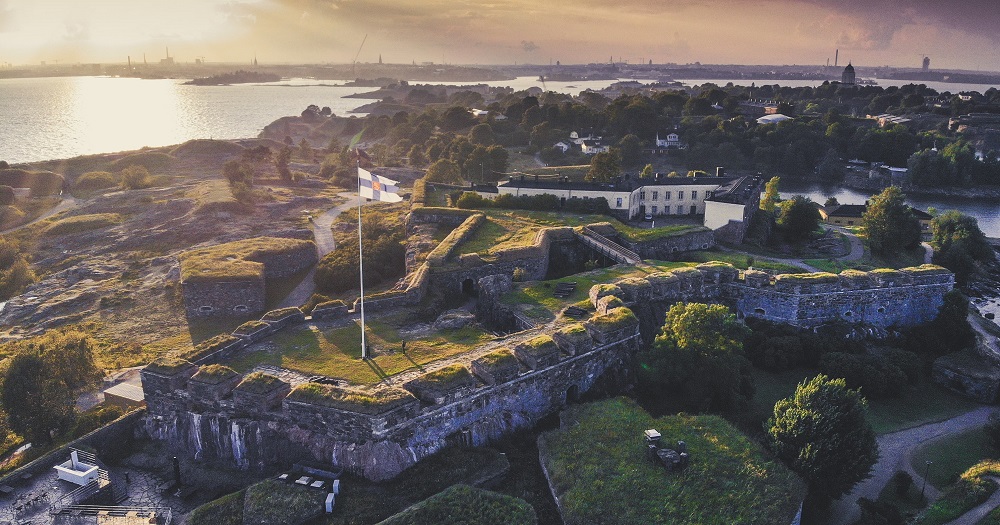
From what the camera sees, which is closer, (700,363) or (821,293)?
(700,363)

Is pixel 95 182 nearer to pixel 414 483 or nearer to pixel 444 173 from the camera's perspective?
pixel 444 173

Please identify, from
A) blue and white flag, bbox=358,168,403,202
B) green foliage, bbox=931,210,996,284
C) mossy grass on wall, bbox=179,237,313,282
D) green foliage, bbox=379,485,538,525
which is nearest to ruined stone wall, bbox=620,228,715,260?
green foliage, bbox=931,210,996,284

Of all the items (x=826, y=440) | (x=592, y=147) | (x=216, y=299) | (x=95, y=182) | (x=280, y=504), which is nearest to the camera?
(x=280, y=504)

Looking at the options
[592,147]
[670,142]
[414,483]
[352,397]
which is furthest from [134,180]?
[670,142]

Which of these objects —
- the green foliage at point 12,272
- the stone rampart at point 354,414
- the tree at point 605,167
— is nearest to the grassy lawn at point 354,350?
the stone rampart at point 354,414

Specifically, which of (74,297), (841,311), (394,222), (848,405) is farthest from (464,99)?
(848,405)

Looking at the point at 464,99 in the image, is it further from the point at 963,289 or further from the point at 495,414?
the point at 495,414
